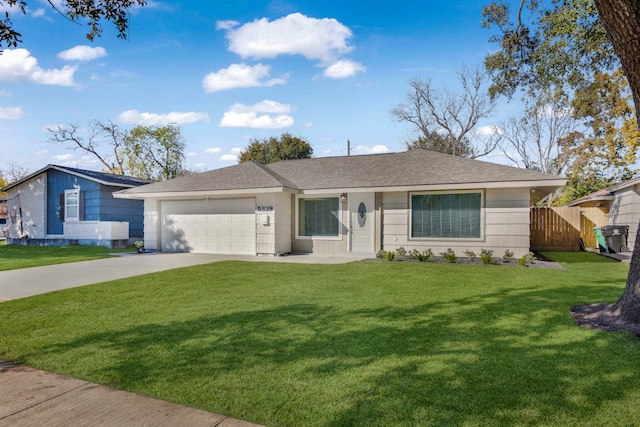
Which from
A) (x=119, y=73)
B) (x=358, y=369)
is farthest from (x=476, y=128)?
(x=358, y=369)

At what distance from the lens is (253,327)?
4.53m

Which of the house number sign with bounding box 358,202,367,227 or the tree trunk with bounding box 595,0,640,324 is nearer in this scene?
the tree trunk with bounding box 595,0,640,324

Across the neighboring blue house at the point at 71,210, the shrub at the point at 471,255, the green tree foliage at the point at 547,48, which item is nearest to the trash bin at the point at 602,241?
the green tree foliage at the point at 547,48

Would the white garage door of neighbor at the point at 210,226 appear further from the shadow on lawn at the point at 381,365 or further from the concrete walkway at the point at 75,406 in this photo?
the concrete walkway at the point at 75,406

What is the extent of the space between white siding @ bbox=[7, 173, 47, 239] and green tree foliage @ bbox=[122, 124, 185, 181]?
1374cm

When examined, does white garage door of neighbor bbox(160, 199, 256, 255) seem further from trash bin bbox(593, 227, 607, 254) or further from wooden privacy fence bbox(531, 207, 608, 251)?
trash bin bbox(593, 227, 607, 254)

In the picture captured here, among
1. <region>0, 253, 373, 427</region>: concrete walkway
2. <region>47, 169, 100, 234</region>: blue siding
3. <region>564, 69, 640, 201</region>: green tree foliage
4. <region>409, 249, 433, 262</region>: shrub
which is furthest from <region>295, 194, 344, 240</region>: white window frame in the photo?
<region>47, 169, 100, 234</region>: blue siding

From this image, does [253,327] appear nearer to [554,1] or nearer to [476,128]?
[554,1]

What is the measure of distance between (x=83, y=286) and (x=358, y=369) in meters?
6.42

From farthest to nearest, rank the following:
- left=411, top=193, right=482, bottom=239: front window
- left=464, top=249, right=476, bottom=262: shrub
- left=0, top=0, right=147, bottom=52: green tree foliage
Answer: left=411, top=193, right=482, bottom=239: front window, left=464, top=249, right=476, bottom=262: shrub, left=0, top=0, right=147, bottom=52: green tree foliage

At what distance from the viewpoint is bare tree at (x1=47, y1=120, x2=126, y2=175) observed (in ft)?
104

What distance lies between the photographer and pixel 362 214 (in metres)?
13.4

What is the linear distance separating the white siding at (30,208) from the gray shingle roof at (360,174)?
831 centimetres

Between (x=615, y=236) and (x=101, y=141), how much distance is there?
3681cm
